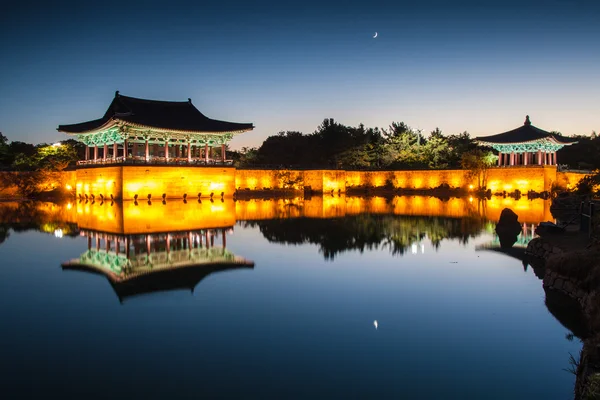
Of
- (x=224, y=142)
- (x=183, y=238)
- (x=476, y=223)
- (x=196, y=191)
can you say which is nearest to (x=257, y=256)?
(x=183, y=238)

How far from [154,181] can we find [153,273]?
22.2 meters

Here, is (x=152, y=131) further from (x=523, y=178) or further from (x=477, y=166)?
(x=523, y=178)

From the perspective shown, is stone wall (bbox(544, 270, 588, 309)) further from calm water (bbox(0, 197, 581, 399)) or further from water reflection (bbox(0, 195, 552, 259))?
water reflection (bbox(0, 195, 552, 259))

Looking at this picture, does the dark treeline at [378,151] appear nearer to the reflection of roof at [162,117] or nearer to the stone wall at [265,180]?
the stone wall at [265,180]

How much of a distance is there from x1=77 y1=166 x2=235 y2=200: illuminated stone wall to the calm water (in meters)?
17.0

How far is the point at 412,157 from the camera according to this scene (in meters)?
46.5

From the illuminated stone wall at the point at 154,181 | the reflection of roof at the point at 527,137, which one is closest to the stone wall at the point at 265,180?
the illuminated stone wall at the point at 154,181

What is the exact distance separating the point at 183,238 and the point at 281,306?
7.61 m

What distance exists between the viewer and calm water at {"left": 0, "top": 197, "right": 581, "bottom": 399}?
4.48 meters

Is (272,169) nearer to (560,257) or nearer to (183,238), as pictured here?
(183,238)

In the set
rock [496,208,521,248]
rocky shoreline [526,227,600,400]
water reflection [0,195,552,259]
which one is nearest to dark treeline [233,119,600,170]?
water reflection [0,195,552,259]

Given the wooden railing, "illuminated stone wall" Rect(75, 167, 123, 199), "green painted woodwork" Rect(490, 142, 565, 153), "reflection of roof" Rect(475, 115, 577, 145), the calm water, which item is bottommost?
the calm water

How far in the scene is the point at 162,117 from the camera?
112 feet

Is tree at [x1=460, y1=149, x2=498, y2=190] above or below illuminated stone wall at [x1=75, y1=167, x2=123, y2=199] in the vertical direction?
above
